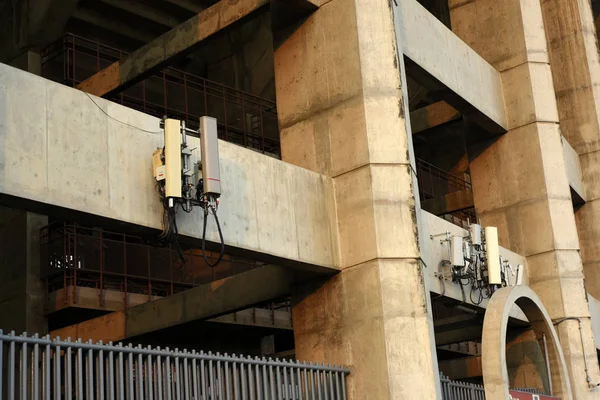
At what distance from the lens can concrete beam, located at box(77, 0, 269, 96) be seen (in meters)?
16.8

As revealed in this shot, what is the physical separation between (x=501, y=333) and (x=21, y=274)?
1593 cm

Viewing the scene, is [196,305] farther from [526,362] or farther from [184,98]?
[184,98]

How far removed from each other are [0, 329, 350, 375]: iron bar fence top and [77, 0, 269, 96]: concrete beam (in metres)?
6.56

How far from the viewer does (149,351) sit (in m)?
10.1

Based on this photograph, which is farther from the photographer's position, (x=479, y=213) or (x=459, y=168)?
(x=459, y=168)

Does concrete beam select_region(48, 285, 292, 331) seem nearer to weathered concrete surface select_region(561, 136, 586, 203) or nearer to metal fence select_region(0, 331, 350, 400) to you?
weathered concrete surface select_region(561, 136, 586, 203)

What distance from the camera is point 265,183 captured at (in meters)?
13.9

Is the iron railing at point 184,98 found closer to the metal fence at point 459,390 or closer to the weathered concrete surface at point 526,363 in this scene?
the weathered concrete surface at point 526,363

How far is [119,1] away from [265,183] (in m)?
18.4

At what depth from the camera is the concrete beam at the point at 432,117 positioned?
75.8 feet

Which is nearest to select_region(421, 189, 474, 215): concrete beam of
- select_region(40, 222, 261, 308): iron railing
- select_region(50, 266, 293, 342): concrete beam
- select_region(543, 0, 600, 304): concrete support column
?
select_region(543, 0, 600, 304): concrete support column

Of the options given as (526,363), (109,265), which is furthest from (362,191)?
(109,265)

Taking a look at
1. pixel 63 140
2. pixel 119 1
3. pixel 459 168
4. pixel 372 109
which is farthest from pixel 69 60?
pixel 63 140

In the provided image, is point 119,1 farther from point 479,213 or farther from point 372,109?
point 372,109
